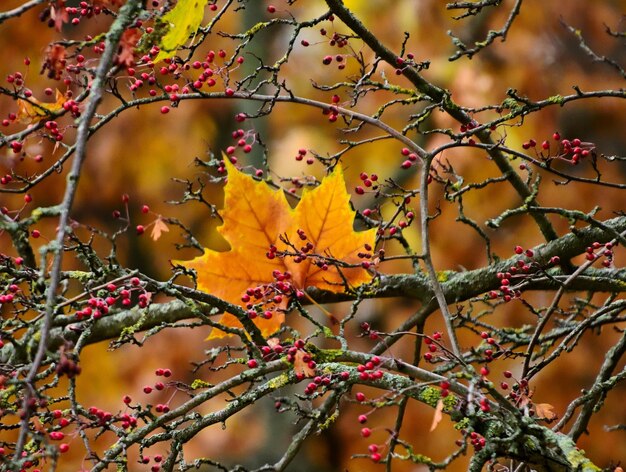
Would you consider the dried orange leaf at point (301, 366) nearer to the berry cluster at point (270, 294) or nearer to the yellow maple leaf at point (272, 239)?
the berry cluster at point (270, 294)

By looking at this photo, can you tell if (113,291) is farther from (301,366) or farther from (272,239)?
(272,239)

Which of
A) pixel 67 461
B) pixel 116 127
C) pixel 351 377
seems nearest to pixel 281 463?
pixel 351 377

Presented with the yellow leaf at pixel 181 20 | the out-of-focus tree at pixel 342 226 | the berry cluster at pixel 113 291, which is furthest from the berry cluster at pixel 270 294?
the yellow leaf at pixel 181 20

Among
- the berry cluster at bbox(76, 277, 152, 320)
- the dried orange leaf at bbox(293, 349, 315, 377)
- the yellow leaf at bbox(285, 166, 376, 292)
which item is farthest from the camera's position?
the yellow leaf at bbox(285, 166, 376, 292)

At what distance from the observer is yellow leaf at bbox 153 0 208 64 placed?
1723mm

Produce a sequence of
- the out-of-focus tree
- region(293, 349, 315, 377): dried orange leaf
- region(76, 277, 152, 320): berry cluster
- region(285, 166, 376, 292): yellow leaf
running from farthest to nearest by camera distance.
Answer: region(285, 166, 376, 292): yellow leaf → the out-of-focus tree → region(293, 349, 315, 377): dried orange leaf → region(76, 277, 152, 320): berry cluster

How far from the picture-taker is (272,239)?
2316 millimetres

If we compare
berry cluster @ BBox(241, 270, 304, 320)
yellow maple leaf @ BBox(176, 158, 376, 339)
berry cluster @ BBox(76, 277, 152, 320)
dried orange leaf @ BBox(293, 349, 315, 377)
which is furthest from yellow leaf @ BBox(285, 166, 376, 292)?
berry cluster @ BBox(76, 277, 152, 320)

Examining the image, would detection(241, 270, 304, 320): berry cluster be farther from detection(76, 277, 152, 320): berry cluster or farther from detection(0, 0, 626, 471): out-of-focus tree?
detection(76, 277, 152, 320): berry cluster

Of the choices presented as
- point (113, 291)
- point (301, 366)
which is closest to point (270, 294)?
point (301, 366)

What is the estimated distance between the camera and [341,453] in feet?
19.2

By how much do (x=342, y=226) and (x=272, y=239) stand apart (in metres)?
0.19

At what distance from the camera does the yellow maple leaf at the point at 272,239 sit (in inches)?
89.3

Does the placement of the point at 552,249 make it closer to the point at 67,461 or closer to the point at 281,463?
the point at 281,463
